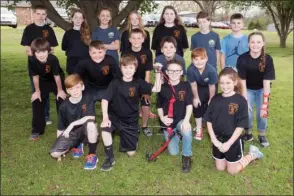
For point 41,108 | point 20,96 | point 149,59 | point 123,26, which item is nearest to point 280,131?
point 149,59

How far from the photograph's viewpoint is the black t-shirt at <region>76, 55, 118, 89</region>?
5883 mm

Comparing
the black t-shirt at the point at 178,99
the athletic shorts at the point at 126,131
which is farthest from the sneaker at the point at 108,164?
the black t-shirt at the point at 178,99

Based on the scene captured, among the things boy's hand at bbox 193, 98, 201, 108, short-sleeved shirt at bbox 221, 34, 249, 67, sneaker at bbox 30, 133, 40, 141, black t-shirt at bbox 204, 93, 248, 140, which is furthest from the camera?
short-sleeved shirt at bbox 221, 34, 249, 67

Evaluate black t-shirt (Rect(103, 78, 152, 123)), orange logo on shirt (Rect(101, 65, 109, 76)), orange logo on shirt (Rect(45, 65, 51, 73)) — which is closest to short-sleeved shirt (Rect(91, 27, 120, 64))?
orange logo on shirt (Rect(101, 65, 109, 76))

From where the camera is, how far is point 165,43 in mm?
5715

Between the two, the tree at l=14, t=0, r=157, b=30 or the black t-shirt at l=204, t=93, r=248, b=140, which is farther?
the tree at l=14, t=0, r=157, b=30

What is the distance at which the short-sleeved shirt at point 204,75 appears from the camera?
577 cm

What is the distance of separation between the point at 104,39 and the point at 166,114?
2108 millimetres

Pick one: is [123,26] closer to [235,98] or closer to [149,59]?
[149,59]

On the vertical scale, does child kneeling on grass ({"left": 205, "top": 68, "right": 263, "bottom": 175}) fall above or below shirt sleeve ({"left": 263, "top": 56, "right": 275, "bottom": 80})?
below

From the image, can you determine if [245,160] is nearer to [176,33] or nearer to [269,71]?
[269,71]

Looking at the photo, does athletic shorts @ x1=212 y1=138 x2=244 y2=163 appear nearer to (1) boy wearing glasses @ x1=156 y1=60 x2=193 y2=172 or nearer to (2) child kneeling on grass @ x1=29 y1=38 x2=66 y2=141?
(1) boy wearing glasses @ x1=156 y1=60 x2=193 y2=172

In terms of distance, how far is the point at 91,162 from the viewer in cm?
516

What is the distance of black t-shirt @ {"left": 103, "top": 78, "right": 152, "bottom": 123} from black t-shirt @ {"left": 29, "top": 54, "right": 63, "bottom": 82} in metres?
1.23
